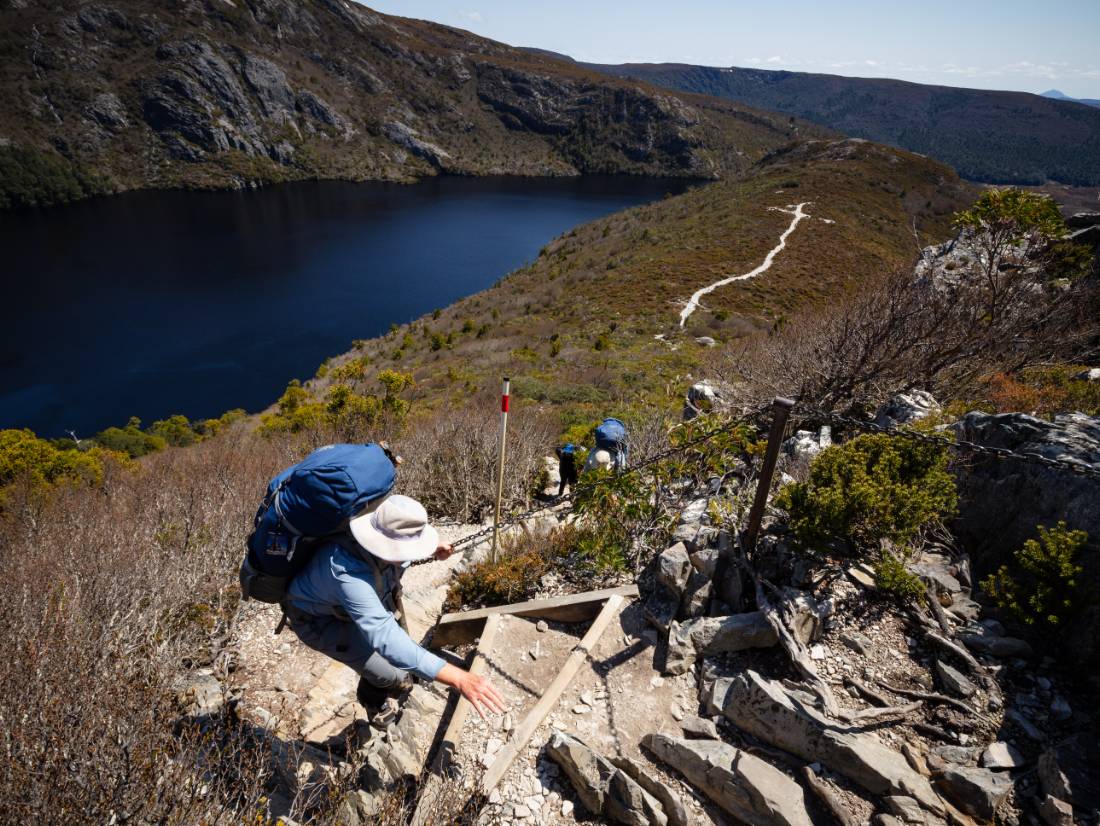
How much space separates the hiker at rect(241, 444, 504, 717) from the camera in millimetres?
2541

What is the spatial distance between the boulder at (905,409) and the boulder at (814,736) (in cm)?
376

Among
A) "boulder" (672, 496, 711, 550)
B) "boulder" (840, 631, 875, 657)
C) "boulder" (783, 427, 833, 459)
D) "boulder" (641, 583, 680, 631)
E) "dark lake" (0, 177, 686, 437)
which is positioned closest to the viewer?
"boulder" (840, 631, 875, 657)

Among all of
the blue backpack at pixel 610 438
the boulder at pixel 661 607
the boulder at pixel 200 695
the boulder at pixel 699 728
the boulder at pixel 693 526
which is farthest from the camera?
the blue backpack at pixel 610 438

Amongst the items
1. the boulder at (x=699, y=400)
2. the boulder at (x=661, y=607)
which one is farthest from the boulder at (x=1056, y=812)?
the boulder at (x=699, y=400)

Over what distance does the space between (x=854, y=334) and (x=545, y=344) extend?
808 inches

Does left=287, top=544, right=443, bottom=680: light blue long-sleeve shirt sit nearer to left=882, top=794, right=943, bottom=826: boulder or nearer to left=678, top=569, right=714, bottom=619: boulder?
left=678, top=569, right=714, bottom=619: boulder

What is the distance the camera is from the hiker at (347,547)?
2.54m

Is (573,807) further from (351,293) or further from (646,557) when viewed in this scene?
(351,293)

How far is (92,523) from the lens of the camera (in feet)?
21.3

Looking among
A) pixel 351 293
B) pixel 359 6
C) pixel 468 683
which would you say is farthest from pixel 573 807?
pixel 359 6

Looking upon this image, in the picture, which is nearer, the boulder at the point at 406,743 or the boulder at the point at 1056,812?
the boulder at the point at 1056,812

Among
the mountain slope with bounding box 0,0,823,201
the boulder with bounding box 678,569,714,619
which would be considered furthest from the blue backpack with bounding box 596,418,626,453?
the mountain slope with bounding box 0,0,823,201

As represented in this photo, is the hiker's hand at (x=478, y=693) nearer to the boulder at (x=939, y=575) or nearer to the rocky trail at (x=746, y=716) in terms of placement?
the rocky trail at (x=746, y=716)

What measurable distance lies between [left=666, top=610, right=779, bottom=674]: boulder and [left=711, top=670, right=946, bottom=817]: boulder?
29cm
